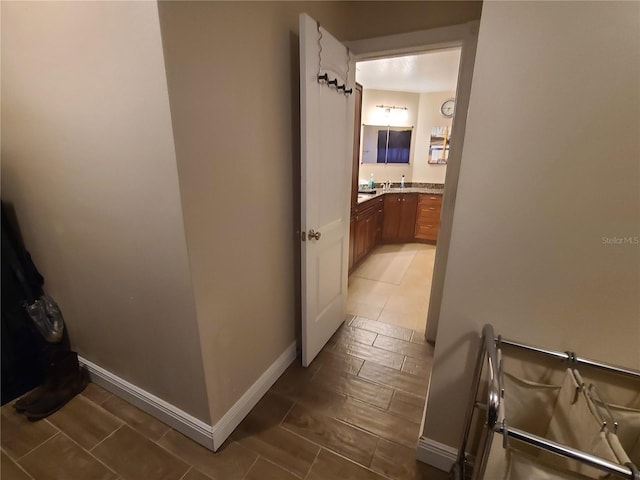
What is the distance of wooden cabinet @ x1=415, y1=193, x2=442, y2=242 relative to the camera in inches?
175

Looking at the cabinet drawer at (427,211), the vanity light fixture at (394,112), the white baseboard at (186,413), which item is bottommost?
the white baseboard at (186,413)

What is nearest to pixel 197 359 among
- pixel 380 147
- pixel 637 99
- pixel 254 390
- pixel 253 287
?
pixel 253 287

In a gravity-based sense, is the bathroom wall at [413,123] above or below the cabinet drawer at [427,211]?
above

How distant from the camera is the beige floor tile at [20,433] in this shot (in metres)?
1.42

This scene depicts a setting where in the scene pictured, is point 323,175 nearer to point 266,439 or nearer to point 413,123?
point 266,439

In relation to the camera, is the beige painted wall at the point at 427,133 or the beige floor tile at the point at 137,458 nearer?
the beige floor tile at the point at 137,458

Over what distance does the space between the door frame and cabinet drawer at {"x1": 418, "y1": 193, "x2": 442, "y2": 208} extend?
2.56 meters

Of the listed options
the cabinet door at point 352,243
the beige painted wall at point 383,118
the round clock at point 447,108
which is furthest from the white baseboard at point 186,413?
the round clock at point 447,108

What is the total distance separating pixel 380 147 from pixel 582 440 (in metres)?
4.66

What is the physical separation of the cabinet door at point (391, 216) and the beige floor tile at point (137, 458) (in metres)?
3.91

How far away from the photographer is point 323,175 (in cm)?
179

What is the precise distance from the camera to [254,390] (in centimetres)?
167

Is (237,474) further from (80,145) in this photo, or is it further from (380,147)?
(380,147)

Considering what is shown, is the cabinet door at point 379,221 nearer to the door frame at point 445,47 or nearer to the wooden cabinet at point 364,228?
the wooden cabinet at point 364,228
